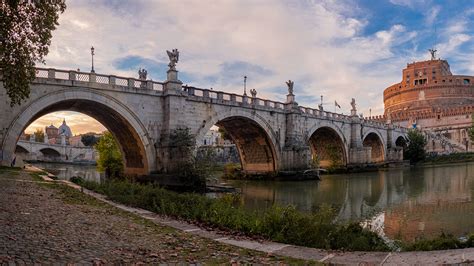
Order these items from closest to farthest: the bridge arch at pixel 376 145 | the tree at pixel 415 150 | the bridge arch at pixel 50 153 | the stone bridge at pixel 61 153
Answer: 1. the bridge arch at pixel 376 145
2. the tree at pixel 415 150
3. the stone bridge at pixel 61 153
4. the bridge arch at pixel 50 153

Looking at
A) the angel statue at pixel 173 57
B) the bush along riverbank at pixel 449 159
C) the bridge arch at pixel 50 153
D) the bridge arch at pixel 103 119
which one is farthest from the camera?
the bridge arch at pixel 50 153

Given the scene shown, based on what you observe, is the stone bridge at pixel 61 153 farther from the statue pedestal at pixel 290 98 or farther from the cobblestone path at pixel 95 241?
the cobblestone path at pixel 95 241

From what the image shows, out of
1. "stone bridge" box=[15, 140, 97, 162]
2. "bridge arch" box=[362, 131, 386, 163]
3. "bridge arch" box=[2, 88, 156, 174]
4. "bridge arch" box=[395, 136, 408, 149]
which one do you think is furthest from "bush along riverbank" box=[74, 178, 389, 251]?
"stone bridge" box=[15, 140, 97, 162]

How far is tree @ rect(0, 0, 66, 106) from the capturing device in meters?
12.3

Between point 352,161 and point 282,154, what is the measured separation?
58.3ft

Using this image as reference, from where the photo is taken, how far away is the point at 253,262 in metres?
6.24

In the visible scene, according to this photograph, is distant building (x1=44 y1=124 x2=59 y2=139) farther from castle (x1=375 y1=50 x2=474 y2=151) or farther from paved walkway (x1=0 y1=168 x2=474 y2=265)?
paved walkway (x1=0 y1=168 x2=474 y2=265)

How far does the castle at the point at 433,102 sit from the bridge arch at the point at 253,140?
55.4 m

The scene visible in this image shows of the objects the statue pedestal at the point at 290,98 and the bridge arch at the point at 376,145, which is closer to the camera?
the statue pedestal at the point at 290,98

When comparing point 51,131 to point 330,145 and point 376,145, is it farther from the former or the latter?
point 330,145

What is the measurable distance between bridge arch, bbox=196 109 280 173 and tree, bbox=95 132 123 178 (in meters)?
9.45

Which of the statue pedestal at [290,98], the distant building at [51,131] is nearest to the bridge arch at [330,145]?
the statue pedestal at [290,98]

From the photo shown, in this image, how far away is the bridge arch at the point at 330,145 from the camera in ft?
166

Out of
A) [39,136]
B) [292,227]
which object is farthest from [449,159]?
[39,136]
